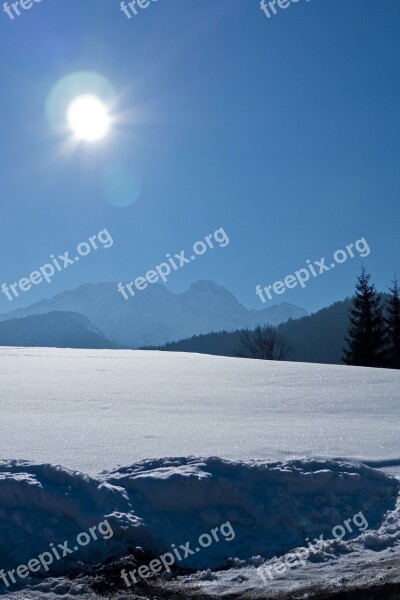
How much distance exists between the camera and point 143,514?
356 centimetres

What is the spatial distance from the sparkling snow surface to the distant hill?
8001cm

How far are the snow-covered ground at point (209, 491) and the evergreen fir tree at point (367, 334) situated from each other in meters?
25.7

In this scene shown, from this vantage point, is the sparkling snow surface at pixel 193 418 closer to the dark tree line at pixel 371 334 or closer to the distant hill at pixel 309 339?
the dark tree line at pixel 371 334

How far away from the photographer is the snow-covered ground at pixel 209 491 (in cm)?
321

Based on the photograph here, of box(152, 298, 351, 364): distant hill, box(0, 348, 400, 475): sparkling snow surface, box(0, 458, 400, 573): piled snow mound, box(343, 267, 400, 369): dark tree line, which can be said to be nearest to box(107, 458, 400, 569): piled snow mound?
box(0, 458, 400, 573): piled snow mound

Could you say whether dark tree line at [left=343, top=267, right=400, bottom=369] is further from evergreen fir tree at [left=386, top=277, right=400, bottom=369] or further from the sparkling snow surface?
the sparkling snow surface

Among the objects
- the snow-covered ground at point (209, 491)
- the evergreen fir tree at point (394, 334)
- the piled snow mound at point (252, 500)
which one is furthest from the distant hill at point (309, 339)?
the piled snow mound at point (252, 500)

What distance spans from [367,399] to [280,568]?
467 centimetres

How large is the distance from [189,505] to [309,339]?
9686 cm

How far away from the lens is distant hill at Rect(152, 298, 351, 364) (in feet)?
298

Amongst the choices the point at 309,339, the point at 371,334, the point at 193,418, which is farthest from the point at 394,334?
the point at 309,339

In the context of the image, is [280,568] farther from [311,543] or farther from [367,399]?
[367,399]

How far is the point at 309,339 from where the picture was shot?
97938 millimetres

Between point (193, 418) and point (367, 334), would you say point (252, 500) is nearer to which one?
point (193, 418)
